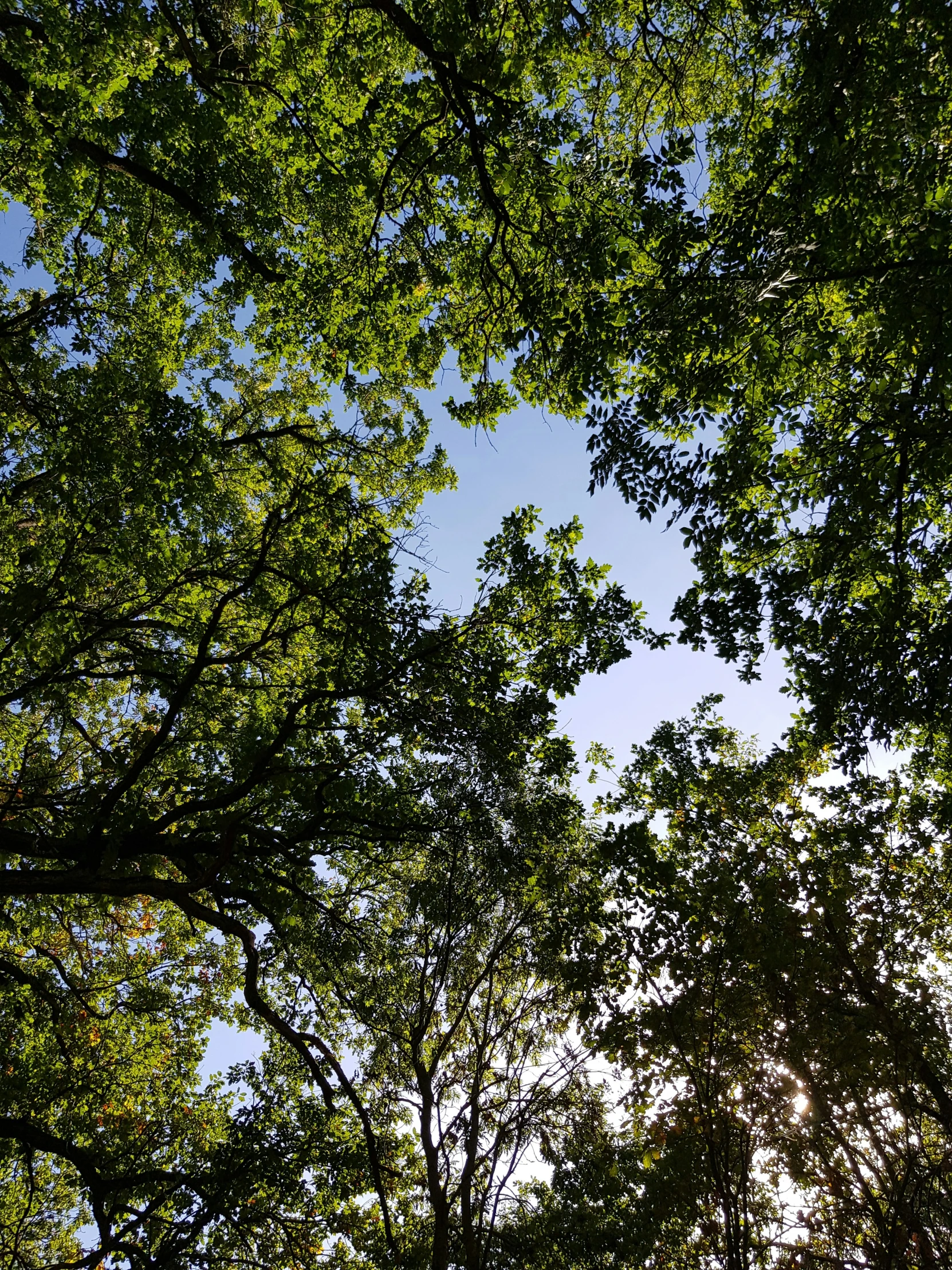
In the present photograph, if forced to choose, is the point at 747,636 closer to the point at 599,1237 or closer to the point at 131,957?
the point at 599,1237

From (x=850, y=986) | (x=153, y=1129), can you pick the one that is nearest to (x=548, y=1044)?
(x=850, y=986)

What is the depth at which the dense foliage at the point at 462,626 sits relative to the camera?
5102 millimetres

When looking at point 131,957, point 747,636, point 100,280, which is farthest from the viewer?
point 131,957

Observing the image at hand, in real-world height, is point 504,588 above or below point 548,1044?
above

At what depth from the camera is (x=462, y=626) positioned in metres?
7.71

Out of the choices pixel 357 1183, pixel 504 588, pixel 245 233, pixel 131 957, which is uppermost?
pixel 245 233

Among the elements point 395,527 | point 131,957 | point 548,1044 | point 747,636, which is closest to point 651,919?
point 747,636

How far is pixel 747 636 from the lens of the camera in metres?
7.11

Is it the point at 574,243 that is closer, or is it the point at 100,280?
the point at 574,243

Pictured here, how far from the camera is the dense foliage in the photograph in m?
5.10

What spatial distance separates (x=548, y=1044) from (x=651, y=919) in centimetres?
475

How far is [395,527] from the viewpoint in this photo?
1027 cm

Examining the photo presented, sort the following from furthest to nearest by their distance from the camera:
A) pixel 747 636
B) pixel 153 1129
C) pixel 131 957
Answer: pixel 131 957 → pixel 153 1129 → pixel 747 636

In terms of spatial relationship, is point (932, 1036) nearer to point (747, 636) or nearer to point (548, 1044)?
point (747, 636)
